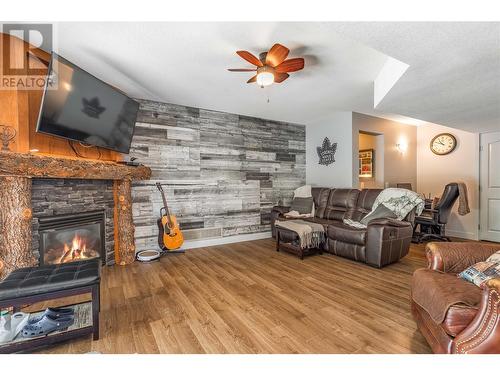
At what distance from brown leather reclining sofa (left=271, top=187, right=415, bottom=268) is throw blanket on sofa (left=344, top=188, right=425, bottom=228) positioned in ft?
0.39

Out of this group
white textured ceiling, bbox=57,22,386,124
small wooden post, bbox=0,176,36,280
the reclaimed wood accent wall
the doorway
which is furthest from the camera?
the doorway

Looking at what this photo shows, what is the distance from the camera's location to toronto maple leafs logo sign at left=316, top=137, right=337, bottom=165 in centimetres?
474

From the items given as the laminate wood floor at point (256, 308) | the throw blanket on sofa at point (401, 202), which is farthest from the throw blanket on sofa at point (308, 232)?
the throw blanket on sofa at point (401, 202)

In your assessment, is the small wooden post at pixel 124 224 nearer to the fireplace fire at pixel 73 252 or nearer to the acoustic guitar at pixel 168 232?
the fireplace fire at pixel 73 252

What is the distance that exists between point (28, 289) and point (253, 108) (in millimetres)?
3719

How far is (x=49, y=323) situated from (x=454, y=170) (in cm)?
658

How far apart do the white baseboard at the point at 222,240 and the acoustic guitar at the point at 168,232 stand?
1.17 ft

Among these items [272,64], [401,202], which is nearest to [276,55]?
[272,64]

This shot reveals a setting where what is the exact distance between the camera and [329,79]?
296 cm

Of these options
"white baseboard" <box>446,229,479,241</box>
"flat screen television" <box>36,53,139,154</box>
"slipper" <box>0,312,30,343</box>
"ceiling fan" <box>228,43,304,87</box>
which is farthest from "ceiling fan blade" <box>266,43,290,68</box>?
"white baseboard" <box>446,229,479,241</box>

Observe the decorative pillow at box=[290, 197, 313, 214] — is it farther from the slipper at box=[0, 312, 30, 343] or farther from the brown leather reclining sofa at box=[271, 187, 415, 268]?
the slipper at box=[0, 312, 30, 343]

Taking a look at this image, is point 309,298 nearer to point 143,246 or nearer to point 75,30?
point 143,246

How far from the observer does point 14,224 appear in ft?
7.14
